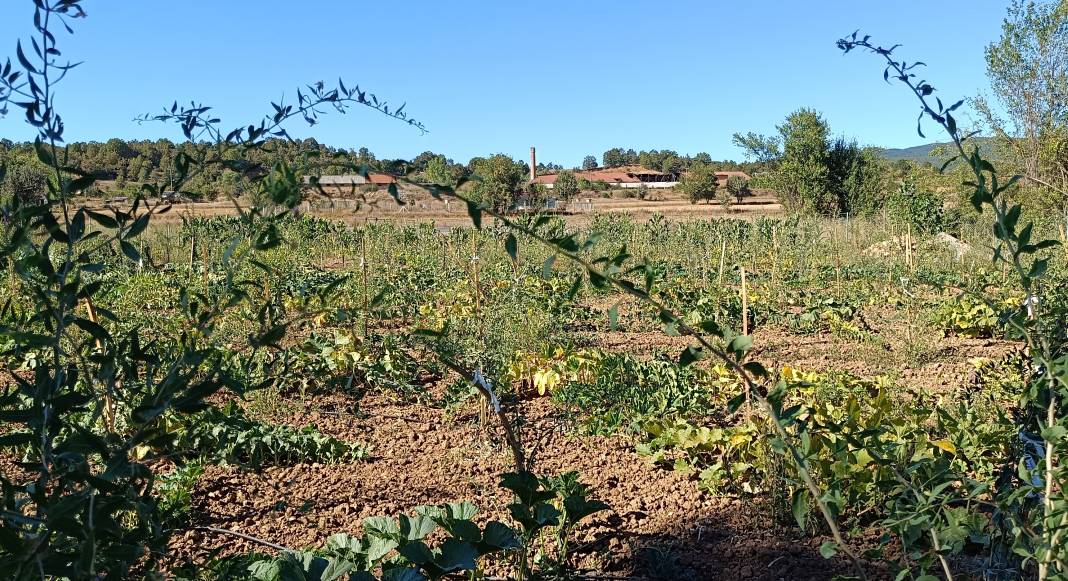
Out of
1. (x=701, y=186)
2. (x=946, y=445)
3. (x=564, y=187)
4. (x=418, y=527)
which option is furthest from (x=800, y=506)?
(x=564, y=187)

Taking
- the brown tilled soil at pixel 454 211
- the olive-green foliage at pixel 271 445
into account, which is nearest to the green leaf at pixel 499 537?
the brown tilled soil at pixel 454 211

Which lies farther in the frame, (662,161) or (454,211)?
(662,161)

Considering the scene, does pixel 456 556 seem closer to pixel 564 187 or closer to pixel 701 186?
pixel 701 186

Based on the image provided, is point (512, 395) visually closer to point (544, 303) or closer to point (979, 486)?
point (544, 303)

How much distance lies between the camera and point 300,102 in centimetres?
170

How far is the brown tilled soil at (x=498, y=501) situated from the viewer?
3.02 metres

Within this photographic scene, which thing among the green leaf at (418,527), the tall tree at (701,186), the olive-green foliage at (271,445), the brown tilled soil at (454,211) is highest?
the tall tree at (701,186)

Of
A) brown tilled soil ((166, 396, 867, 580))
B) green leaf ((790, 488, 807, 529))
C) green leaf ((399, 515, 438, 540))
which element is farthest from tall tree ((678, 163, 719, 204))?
green leaf ((790, 488, 807, 529))

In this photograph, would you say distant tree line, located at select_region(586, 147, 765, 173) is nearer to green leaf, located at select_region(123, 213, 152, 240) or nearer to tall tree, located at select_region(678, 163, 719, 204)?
tall tree, located at select_region(678, 163, 719, 204)

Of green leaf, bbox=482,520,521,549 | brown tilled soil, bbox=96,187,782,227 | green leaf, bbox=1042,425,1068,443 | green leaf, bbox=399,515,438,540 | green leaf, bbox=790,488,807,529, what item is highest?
brown tilled soil, bbox=96,187,782,227

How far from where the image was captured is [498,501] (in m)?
3.57

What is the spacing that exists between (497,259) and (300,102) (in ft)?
40.1

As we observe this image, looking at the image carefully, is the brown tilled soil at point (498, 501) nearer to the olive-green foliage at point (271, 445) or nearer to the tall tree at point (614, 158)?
the olive-green foliage at point (271, 445)

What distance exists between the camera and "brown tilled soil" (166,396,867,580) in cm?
302
